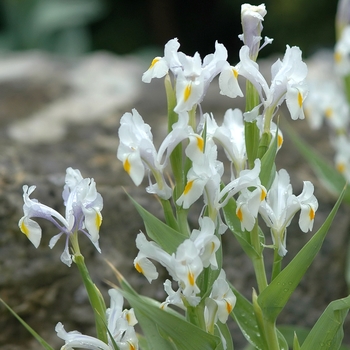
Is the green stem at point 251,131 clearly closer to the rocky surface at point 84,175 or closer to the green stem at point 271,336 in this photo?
the green stem at point 271,336

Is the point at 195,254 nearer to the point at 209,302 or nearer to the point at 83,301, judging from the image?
the point at 209,302

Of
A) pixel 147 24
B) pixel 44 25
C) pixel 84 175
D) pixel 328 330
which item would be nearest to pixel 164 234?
pixel 328 330

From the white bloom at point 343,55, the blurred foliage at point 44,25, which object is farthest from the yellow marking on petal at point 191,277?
the blurred foliage at point 44,25

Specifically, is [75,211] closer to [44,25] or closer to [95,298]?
[95,298]

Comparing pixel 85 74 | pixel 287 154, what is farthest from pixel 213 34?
pixel 287 154

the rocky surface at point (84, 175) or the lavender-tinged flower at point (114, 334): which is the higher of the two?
the lavender-tinged flower at point (114, 334)

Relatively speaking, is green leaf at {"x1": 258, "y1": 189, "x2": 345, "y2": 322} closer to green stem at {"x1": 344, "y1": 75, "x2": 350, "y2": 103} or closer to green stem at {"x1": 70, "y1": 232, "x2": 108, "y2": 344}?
green stem at {"x1": 70, "y1": 232, "x2": 108, "y2": 344}

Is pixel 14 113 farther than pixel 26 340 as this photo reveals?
Yes

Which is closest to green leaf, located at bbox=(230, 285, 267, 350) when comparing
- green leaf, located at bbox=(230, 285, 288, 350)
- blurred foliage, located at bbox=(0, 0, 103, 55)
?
green leaf, located at bbox=(230, 285, 288, 350)
